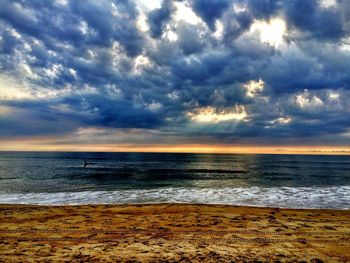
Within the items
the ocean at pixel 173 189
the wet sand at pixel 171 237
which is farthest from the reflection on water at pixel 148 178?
the wet sand at pixel 171 237

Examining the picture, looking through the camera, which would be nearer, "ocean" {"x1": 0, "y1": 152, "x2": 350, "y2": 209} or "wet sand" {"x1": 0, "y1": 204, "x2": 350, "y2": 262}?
"wet sand" {"x1": 0, "y1": 204, "x2": 350, "y2": 262}

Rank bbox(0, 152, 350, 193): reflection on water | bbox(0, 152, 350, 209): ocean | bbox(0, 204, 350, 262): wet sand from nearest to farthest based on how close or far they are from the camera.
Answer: bbox(0, 204, 350, 262): wet sand
bbox(0, 152, 350, 209): ocean
bbox(0, 152, 350, 193): reflection on water

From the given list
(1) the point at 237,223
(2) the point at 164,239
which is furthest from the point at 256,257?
(1) the point at 237,223

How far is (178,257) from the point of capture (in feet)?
28.6

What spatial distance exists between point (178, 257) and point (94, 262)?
2728mm

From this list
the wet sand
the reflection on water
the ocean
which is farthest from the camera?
the reflection on water

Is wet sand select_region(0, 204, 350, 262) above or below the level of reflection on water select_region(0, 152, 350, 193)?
above

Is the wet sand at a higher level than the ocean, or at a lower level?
higher

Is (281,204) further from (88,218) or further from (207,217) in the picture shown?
(88,218)

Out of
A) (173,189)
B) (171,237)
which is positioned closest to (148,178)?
(173,189)

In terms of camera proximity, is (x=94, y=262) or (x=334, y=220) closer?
(x=94, y=262)

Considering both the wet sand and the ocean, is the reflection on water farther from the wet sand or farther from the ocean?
the wet sand

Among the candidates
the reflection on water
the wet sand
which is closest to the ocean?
the reflection on water

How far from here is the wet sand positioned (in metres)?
8.91
